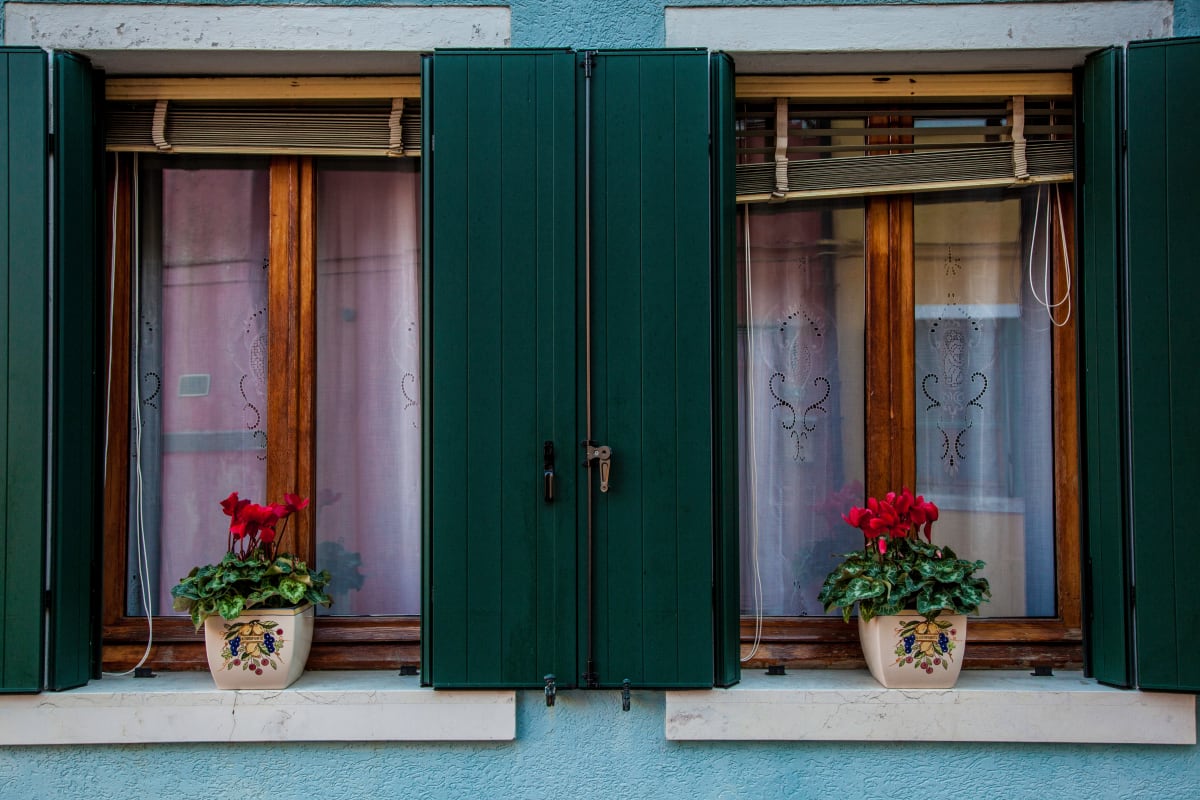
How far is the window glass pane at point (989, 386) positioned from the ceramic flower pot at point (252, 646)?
226 cm

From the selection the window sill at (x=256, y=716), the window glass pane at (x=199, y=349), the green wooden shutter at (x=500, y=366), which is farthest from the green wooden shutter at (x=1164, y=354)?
the window glass pane at (x=199, y=349)

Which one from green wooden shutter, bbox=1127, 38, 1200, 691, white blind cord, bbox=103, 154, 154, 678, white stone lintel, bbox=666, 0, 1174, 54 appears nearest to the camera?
green wooden shutter, bbox=1127, 38, 1200, 691

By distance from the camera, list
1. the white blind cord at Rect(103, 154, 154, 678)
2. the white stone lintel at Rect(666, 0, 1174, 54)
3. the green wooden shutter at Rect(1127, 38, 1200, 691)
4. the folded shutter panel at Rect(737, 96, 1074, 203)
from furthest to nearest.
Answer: the white blind cord at Rect(103, 154, 154, 678), the folded shutter panel at Rect(737, 96, 1074, 203), the white stone lintel at Rect(666, 0, 1174, 54), the green wooden shutter at Rect(1127, 38, 1200, 691)

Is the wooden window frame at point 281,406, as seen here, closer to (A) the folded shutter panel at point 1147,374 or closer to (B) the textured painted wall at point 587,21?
(B) the textured painted wall at point 587,21

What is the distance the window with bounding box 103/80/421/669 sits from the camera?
12.3ft

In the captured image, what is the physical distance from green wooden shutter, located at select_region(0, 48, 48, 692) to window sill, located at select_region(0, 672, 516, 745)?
148 millimetres

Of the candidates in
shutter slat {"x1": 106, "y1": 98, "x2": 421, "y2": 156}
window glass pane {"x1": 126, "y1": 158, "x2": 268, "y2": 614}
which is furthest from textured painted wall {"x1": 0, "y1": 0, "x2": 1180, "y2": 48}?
window glass pane {"x1": 126, "y1": 158, "x2": 268, "y2": 614}

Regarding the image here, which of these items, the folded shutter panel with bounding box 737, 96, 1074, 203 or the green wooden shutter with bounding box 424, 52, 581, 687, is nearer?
the green wooden shutter with bounding box 424, 52, 581, 687

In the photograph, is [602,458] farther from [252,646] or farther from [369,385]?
[252,646]

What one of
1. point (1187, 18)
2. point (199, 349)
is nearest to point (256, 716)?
point (199, 349)

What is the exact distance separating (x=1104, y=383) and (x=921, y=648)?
1052 millimetres

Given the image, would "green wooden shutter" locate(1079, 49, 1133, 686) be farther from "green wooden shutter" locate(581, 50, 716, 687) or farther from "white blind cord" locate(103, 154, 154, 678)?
"white blind cord" locate(103, 154, 154, 678)

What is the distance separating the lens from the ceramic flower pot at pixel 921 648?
11.1ft

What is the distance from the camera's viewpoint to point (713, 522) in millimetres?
3387
